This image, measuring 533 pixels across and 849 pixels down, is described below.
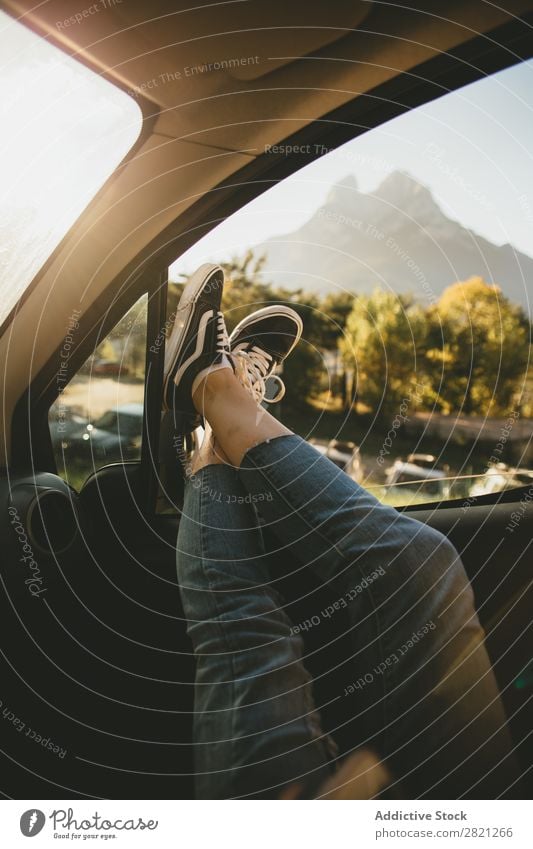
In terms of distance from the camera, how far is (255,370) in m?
0.98

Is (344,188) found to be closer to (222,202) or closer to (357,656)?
(222,202)

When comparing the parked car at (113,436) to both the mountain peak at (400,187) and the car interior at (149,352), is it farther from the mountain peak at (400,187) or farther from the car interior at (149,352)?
the mountain peak at (400,187)

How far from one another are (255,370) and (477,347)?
0.48m

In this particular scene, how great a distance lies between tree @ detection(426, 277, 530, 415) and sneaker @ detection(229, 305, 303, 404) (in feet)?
1.08

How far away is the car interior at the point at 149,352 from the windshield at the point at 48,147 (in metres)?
0.02

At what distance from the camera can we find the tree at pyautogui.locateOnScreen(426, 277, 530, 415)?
3.26 feet

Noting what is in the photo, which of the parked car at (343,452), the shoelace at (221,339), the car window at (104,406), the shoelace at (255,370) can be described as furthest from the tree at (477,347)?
the car window at (104,406)

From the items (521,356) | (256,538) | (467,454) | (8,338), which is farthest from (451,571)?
(8,338)

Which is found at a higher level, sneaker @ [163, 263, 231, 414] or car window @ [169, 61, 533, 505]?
car window @ [169, 61, 533, 505]

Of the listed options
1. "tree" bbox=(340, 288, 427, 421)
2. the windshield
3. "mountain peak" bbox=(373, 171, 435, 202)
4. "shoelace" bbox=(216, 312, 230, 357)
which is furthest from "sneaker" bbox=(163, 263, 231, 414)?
"tree" bbox=(340, 288, 427, 421)

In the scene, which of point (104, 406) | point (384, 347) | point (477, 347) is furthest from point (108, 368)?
point (477, 347)

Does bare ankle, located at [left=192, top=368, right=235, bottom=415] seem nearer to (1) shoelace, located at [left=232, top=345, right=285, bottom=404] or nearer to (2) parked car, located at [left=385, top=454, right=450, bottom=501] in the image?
(1) shoelace, located at [left=232, top=345, right=285, bottom=404]

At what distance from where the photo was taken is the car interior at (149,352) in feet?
2.11
